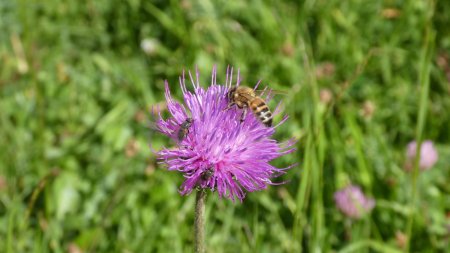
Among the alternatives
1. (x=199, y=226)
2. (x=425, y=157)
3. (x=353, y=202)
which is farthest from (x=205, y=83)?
(x=199, y=226)

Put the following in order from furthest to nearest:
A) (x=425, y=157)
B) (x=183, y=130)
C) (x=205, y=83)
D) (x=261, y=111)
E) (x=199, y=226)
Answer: (x=205, y=83) < (x=425, y=157) < (x=261, y=111) < (x=183, y=130) < (x=199, y=226)

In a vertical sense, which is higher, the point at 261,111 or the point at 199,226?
the point at 261,111

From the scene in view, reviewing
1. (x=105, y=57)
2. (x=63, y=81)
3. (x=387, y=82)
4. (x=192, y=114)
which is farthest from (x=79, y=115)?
(x=387, y=82)

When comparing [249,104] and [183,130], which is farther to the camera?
[249,104]

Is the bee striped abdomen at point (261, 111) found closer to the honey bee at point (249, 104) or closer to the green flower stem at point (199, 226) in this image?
the honey bee at point (249, 104)

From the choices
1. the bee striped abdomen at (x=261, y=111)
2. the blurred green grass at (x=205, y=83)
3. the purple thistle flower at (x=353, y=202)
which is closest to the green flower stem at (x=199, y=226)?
the bee striped abdomen at (x=261, y=111)

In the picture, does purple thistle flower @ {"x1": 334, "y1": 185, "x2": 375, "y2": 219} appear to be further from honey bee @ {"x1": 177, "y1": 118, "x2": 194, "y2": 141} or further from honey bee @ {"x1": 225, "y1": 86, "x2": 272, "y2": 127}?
honey bee @ {"x1": 177, "y1": 118, "x2": 194, "y2": 141}

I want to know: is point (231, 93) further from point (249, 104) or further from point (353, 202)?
point (353, 202)

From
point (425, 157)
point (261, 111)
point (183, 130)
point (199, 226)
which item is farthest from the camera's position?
point (425, 157)
